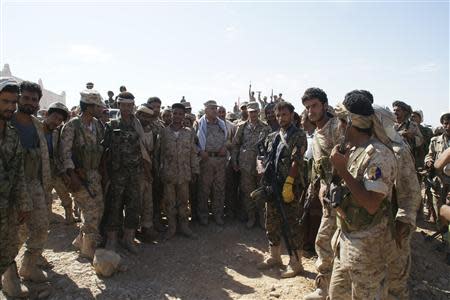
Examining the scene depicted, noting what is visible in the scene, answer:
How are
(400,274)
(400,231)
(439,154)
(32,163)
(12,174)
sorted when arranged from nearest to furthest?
1. (400,231)
2. (400,274)
3. (12,174)
4. (32,163)
5. (439,154)

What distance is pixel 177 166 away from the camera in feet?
20.5

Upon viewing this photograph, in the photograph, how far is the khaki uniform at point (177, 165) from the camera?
6242 millimetres

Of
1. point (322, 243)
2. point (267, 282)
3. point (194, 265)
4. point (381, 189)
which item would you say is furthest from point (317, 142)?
point (194, 265)

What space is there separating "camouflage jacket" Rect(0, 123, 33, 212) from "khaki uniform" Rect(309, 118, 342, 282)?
3051 millimetres

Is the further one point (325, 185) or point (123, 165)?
point (123, 165)

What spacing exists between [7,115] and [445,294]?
577cm

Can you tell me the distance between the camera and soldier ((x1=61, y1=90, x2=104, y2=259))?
4.75 meters

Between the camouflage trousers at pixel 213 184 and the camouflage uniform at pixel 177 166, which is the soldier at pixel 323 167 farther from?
the camouflage trousers at pixel 213 184

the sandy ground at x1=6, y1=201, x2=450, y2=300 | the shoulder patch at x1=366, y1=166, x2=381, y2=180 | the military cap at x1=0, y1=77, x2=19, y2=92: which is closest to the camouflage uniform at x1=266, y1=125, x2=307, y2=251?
the sandy ground at x1=6, y1=201, x2=450, y2=300

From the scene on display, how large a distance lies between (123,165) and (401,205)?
12.1 ft

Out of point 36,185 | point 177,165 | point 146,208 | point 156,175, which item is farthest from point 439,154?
point 36,185

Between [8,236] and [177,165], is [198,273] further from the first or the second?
[8,236]

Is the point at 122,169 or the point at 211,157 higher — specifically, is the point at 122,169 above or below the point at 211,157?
above

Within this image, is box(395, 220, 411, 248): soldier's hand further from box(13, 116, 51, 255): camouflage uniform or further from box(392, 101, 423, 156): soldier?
box(392, 101, 423, 156): soldier
